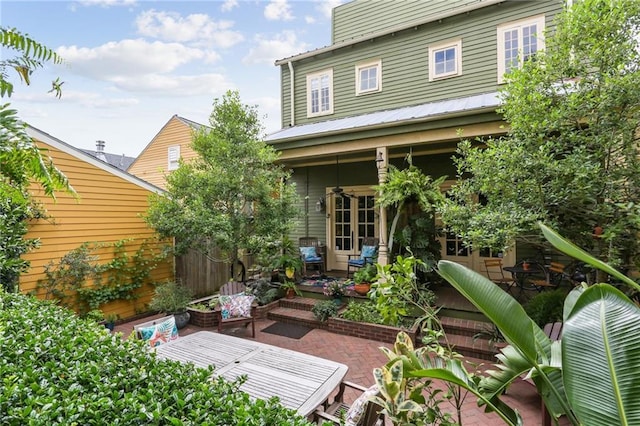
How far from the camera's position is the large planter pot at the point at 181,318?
5.77 m

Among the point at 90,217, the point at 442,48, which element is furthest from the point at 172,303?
the point at 442,48

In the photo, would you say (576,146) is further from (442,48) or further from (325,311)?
(442,48)

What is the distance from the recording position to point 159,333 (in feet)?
13.0

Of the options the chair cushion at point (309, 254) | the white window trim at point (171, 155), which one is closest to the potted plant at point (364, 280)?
the chair cushion at point (309, 254)

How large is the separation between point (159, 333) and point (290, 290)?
129 inches

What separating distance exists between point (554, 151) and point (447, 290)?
3903 millimetres

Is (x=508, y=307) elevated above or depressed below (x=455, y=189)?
below

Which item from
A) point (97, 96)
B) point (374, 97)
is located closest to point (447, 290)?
point (374, 97)

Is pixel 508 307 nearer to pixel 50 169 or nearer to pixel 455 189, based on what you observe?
pixel 455 189

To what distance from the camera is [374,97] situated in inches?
357

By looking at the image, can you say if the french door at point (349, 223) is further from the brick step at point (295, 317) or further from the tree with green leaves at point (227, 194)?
the brick step at point (295, 317)

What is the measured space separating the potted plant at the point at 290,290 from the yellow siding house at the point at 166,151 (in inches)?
378

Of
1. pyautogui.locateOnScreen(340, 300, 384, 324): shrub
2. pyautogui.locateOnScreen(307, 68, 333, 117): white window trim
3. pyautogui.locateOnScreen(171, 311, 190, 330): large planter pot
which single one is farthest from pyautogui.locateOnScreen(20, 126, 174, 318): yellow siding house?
pyautogui.locateOnScreen(307, 68, 333, 117): white window trim

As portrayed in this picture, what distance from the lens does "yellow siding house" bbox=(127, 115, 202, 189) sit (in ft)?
47.0
